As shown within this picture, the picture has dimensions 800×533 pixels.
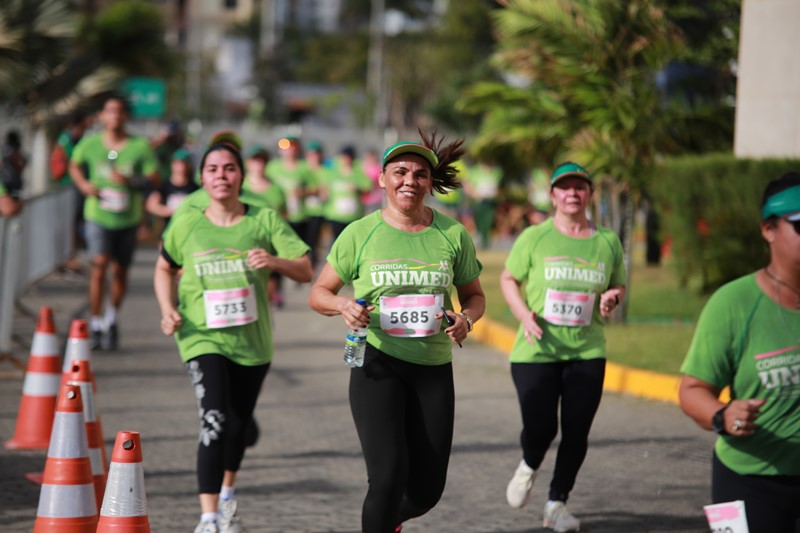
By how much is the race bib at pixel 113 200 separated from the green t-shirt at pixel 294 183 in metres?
5.25

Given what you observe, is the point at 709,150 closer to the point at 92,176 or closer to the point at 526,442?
the point at 92,176

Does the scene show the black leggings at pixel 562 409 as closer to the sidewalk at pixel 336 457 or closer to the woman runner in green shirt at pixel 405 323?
the sidewalk at pixel 336 457

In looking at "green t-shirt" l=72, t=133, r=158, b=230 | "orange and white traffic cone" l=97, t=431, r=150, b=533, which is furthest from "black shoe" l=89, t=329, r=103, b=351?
"orange and white traffic cone" l=97, t=431, r=150, b=533

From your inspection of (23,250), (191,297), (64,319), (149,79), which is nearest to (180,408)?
(191,297)

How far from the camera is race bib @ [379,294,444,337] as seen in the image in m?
5.75

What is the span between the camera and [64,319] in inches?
620

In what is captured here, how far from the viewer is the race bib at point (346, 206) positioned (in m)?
19.9

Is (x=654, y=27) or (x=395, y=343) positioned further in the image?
(x=654, y=27)

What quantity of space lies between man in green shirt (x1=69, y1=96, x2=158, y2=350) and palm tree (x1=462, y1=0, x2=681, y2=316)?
13.7 feet

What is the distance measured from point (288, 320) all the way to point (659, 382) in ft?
21.3

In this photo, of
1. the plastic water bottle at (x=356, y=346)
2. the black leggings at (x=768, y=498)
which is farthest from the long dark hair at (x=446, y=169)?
the black leggings at (x=768, y=498)

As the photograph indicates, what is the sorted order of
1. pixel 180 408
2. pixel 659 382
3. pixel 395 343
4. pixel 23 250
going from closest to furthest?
1. pixel 395 343
2. pixel 180 408
3. pixel 659 382
4. pixel 23 250

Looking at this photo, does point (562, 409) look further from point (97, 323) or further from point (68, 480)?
point (97, 323)

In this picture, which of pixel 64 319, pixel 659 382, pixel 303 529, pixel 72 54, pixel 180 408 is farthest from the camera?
pixel 72 54
